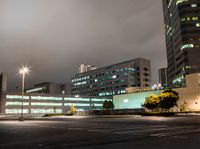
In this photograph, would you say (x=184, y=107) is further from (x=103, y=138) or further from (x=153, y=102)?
(x=103, y=138)

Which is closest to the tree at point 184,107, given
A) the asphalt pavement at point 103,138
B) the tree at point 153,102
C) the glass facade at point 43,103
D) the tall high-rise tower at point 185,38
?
the tree at point 153,102

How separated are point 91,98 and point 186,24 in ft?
283

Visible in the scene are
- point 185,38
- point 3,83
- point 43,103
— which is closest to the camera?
point 3,83

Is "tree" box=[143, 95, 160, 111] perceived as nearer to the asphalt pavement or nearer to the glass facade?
the asphalt pavement

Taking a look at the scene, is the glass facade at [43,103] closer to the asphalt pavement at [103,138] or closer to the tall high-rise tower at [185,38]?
the tall high-rise tower at [185,38]

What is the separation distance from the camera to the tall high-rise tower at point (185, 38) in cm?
15765

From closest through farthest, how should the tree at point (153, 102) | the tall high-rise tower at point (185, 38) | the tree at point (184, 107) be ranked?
1. the tree at point (153, 102)
2. the tree at point (184, 107)
3. the tall high-rise tower at point (185, 38)

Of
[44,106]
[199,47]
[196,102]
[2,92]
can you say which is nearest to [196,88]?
[196,102]

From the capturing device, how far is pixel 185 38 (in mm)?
163000

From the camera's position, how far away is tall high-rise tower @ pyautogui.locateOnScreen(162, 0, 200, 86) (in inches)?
6207

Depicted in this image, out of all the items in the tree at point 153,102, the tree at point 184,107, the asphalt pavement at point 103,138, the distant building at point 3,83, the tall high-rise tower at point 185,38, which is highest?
the tall high-rise tower at point 185,38

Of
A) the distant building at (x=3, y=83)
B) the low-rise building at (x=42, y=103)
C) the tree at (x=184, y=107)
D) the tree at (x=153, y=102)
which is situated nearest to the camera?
the tree at (x=153, y=102)

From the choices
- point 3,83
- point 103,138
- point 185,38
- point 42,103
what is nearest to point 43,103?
point 42,103

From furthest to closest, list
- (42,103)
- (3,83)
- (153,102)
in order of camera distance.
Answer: (42,103)
(3,83)
(153,102)
